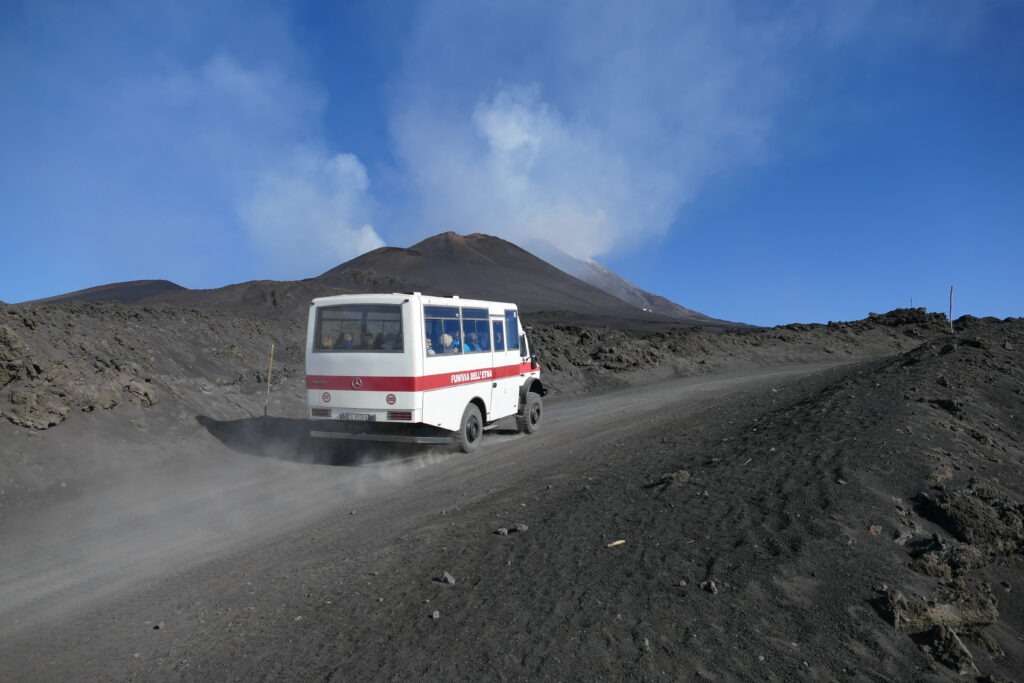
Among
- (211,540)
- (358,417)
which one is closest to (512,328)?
(358,417)

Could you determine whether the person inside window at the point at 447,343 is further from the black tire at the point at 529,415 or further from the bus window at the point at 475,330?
the black tire at the point at 529,415

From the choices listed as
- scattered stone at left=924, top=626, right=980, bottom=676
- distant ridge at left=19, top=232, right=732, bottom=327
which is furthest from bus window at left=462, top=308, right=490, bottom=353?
distant ridge at left=19, top=232, right=732, bottom=327

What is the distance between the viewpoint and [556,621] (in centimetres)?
541

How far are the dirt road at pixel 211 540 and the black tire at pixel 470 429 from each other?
12.4 inches

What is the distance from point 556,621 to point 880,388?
36.3 ft

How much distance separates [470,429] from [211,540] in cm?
596

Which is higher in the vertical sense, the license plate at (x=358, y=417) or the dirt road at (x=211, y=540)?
the license plate at (x=358, y=417)

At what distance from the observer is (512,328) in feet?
51.1

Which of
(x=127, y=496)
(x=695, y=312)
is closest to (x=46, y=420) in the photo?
(x=127, y=496)

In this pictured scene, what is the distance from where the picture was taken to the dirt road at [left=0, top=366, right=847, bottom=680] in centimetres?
569

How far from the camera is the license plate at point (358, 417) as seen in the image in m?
12.1

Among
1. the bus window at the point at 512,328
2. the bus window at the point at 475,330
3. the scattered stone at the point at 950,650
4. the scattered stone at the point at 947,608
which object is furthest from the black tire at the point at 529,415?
the scattered stone at the point at 950,650

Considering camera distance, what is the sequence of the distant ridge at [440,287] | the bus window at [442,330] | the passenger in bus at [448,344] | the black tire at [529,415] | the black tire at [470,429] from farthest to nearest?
the distant ridge at [440,287] < the black tire at [529,415] < the black tire at [470,429] < the passenger in bus at [448,344] < the bus window at [442,330]

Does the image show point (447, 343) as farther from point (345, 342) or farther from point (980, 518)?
point (980, 518)
